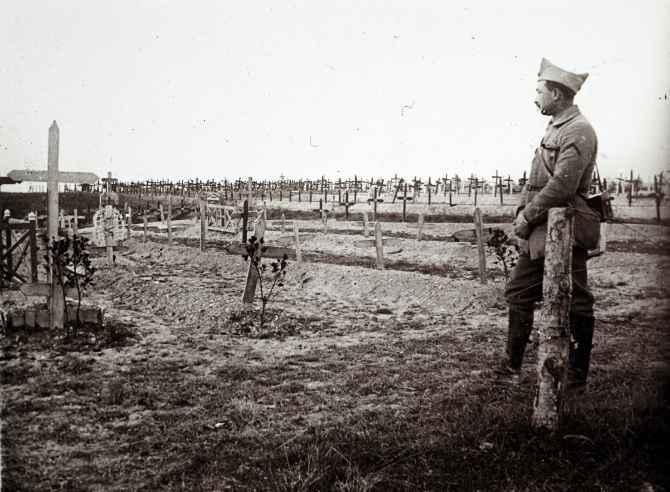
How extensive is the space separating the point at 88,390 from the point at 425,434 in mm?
3114

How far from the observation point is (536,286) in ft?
13.9

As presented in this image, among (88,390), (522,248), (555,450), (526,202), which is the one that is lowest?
(88,390)

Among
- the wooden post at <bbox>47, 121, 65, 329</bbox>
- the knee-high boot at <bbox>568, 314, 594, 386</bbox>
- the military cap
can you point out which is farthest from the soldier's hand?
the wooden post at <bbox>47, 121, 65, 329</bbox>

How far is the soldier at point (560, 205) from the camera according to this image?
399cm

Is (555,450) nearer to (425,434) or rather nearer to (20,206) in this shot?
(425,434)

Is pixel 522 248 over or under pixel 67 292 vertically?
over

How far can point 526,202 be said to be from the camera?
14.3 feet

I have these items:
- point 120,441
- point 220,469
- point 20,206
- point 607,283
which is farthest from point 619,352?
point 20,206

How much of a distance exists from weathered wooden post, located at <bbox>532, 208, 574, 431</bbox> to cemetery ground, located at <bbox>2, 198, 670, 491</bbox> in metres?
0.16

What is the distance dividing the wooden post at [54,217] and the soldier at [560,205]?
5.56 meters

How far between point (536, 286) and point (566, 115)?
131 cm

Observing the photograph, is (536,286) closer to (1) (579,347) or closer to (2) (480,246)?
(1) (579,347)

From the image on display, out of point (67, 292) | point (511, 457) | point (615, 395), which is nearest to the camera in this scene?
point (511, 457)

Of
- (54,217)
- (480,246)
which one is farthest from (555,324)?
(480,246)
